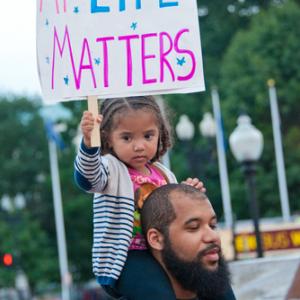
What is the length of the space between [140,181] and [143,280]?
1.53 feet

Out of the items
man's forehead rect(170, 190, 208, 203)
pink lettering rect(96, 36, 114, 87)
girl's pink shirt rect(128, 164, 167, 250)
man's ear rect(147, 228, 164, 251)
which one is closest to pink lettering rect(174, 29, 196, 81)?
pink lettering rect(96, 36, 114, 87)

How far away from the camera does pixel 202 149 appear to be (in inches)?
1823

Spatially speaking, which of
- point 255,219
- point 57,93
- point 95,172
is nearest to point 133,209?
point 95,172

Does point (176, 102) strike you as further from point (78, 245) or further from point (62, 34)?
point (62, 34)

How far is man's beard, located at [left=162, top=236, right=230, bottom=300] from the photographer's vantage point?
198 inches

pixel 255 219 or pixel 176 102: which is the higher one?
pixel 176 102

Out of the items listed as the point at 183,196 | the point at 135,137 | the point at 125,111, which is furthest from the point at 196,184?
the point at 125,111

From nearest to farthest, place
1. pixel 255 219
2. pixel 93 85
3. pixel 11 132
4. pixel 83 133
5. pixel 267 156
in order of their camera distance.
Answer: pixel 83 133, pixel 93 85, pixel 255 219, pixel 267 156, pixel 11 132

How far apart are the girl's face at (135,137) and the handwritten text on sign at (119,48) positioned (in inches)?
5.0

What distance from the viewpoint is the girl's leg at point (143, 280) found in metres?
5.07

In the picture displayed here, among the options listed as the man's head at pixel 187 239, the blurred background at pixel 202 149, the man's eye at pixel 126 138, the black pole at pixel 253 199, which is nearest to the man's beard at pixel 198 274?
the man's head at pixel 187 239

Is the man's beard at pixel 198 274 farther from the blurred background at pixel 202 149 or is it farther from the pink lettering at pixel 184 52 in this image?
the blurred background at pixel 202 149

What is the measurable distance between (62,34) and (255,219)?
34.9ft

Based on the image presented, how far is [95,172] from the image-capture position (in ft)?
16.6
